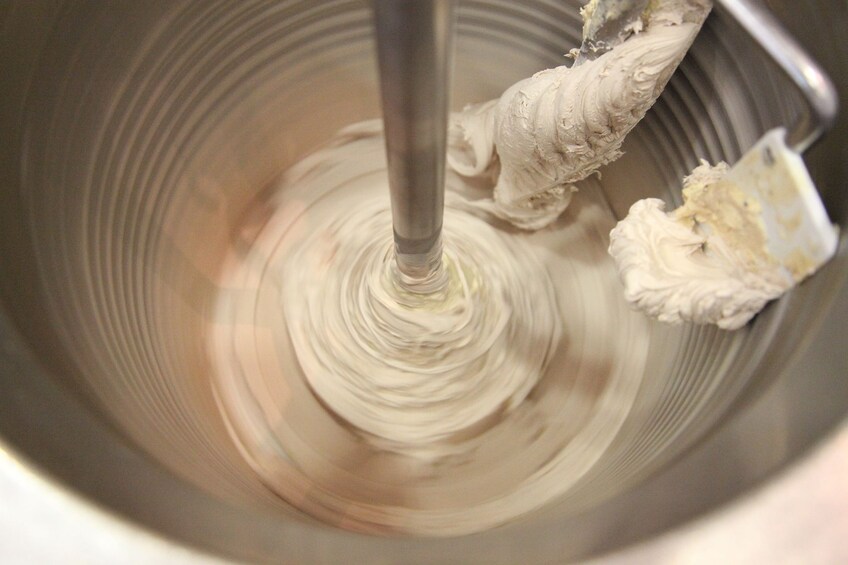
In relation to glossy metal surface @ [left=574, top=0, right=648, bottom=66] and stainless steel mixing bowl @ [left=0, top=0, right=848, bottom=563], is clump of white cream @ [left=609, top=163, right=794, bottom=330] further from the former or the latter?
glossy metal surface @ [left=574, top=0, right=648, bottom=66]

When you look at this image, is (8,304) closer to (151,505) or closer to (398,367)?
(151,505)

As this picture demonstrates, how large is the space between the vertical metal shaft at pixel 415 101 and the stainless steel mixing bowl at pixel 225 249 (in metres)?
0.23

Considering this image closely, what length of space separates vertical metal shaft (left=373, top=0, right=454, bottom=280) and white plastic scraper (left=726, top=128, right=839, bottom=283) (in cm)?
21

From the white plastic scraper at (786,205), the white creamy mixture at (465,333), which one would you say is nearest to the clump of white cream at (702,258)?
the white plastic scraper at (786,205)

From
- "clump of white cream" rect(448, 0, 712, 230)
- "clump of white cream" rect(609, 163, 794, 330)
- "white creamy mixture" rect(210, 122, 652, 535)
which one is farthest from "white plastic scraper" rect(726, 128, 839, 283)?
"white creamy mixture" rect(210, 122, 652, 535)

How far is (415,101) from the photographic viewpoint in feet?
1.10

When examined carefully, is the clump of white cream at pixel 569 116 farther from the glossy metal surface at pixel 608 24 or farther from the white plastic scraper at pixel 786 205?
the white plastic scraper at pixel 786 205

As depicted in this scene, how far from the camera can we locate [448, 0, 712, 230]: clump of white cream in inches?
21.8

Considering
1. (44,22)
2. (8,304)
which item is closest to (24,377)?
(8,304)

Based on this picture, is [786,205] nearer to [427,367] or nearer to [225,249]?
[427,367]

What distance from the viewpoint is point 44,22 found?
20.1 inches

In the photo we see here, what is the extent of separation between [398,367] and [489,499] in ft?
0.55

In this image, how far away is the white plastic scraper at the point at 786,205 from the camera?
15.6 inches

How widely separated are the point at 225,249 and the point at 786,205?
594 mm
